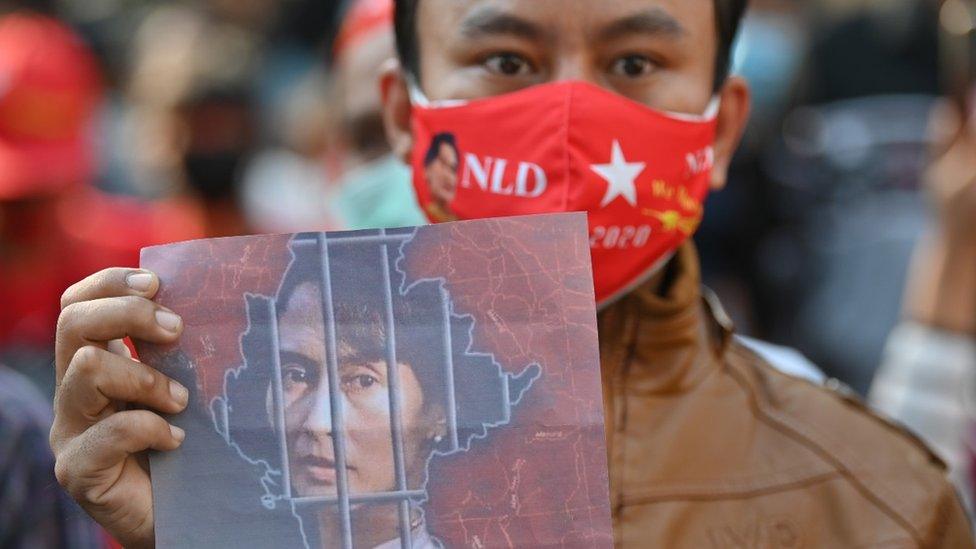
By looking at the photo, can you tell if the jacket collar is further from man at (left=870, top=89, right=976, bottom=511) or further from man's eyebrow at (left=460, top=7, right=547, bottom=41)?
man at (left=870, top=89, right=976, bottom=511)

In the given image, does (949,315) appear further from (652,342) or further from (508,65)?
(508,65)

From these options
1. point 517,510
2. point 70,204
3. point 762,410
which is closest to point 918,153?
point 762,410

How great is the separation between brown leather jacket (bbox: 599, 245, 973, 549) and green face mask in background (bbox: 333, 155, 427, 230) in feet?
5.02

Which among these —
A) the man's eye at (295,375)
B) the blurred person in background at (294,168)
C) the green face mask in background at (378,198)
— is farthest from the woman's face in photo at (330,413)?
the blurred person in background at (294,168)

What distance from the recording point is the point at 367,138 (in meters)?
4.20

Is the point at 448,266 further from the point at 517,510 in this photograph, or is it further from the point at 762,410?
the point at 762,410

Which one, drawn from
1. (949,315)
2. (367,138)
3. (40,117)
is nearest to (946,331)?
(949,315)

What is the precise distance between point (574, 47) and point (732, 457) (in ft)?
2.41

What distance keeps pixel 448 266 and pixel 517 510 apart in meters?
0.34

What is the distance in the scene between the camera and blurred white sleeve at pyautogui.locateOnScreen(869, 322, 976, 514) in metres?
3.12

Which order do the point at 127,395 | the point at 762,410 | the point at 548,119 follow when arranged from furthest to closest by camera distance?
the point at 762,410
the point at 548,119
the point at 127,395

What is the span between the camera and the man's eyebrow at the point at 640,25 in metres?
2.18

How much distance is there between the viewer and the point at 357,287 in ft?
5.90

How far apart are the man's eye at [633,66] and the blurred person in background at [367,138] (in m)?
1.56
